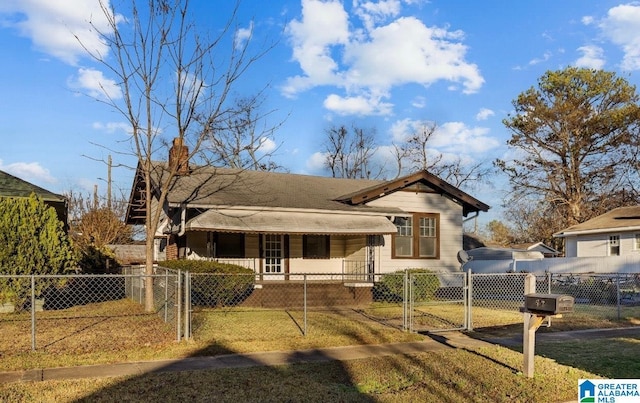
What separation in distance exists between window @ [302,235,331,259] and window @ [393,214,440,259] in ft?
7.12

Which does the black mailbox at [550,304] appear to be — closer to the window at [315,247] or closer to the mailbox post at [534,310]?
the mailbox post at [534,310]

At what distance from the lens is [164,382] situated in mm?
6449

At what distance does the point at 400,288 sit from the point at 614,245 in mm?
17578

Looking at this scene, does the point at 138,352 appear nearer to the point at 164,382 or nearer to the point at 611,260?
the point at 164,382

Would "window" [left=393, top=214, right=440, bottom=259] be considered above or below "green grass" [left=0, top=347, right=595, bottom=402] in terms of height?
above

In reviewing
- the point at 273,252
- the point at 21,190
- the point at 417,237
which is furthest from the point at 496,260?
the point at 21,190

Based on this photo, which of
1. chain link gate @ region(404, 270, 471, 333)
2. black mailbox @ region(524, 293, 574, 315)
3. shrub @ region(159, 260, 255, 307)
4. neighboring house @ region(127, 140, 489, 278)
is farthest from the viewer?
neighboring house @ region(127, 140, 489, 278)

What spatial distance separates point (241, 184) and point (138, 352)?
31.9 ft

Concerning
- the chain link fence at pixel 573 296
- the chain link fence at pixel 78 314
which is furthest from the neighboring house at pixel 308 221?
the chain link fence at pixel 78 314

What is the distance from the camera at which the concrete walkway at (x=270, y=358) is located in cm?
683

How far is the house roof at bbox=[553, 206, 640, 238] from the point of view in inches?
1022

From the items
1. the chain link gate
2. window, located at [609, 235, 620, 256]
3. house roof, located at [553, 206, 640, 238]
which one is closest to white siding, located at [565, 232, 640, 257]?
window, located at [609, 235, 620, 256]

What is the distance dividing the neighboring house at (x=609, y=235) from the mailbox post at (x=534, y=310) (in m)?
21.8

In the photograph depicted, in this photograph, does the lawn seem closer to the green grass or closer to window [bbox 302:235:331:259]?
the green grass
